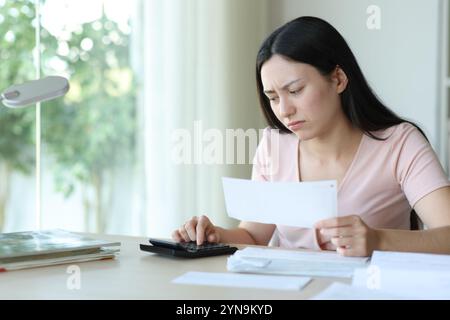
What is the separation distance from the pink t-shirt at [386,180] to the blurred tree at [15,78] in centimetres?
269

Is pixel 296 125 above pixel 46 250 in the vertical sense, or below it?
above

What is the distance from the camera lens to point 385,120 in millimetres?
1780

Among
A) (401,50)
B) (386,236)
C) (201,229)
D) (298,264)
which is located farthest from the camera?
(401,50)

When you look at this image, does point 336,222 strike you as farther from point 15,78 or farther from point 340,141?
point 15,78

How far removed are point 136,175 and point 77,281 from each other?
312cm

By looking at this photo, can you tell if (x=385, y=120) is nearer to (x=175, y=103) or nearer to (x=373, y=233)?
(x=373, y=233)

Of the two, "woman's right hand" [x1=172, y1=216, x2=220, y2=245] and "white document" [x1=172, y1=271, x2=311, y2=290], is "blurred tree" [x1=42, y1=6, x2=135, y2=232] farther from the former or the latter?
"white document" [x1=172, y1=271, x2=311, y2=290]

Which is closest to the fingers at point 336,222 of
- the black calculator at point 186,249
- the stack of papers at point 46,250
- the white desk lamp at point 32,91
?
the black calculator at point 186,249

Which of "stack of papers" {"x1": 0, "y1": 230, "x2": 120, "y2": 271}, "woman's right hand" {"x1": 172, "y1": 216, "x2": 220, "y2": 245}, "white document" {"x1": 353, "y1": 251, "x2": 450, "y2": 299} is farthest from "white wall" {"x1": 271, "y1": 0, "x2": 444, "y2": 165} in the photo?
"stack of papers" {"x1": 0, "y1": 230, "x2": 120, "y2": 271}

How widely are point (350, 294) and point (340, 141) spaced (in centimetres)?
81

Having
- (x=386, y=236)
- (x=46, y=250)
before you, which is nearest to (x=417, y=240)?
(x=386, y=236)

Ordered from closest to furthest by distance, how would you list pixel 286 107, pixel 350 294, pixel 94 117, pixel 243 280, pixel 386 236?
pixel 350 294
pixel 243 280
pixel 386 236
pixel 286 107
pixel 94 117

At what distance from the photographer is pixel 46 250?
1383 millimetres

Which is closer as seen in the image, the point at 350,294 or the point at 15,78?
the point at 350,294
